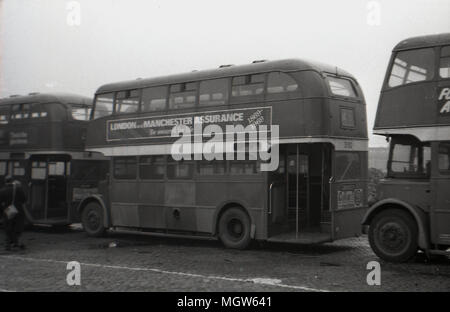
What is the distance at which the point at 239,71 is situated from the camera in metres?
14.3

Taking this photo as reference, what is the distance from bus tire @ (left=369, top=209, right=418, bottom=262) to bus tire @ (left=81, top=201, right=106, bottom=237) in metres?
8.36

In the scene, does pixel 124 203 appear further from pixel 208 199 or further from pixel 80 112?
pixel 80 112

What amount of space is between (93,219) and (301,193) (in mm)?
6561

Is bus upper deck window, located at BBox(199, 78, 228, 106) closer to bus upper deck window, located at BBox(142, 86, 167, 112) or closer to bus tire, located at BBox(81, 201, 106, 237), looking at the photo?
bus upper deck window, located at BBox(142, 86, 167, 112)

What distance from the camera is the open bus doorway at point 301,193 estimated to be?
45.7ft

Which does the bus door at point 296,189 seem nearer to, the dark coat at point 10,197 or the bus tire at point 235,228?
the bus tire at point 235,228

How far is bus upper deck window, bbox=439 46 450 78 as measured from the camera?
1116cm

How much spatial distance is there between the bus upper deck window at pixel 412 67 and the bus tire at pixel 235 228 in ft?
15.0

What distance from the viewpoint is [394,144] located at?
12.0 meters

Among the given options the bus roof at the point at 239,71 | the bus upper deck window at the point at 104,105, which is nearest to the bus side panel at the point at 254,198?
the bus roof at the point at 239,71

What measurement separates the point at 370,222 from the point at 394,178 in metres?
Answer: 0.97

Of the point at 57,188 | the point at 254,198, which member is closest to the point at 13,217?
the point at 57,188

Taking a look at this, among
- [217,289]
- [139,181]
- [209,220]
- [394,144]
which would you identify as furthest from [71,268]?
[394,144]

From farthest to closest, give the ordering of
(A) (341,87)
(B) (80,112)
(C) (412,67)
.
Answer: (B) (80,112) < (A) (341,87) < (C) (412,67)
